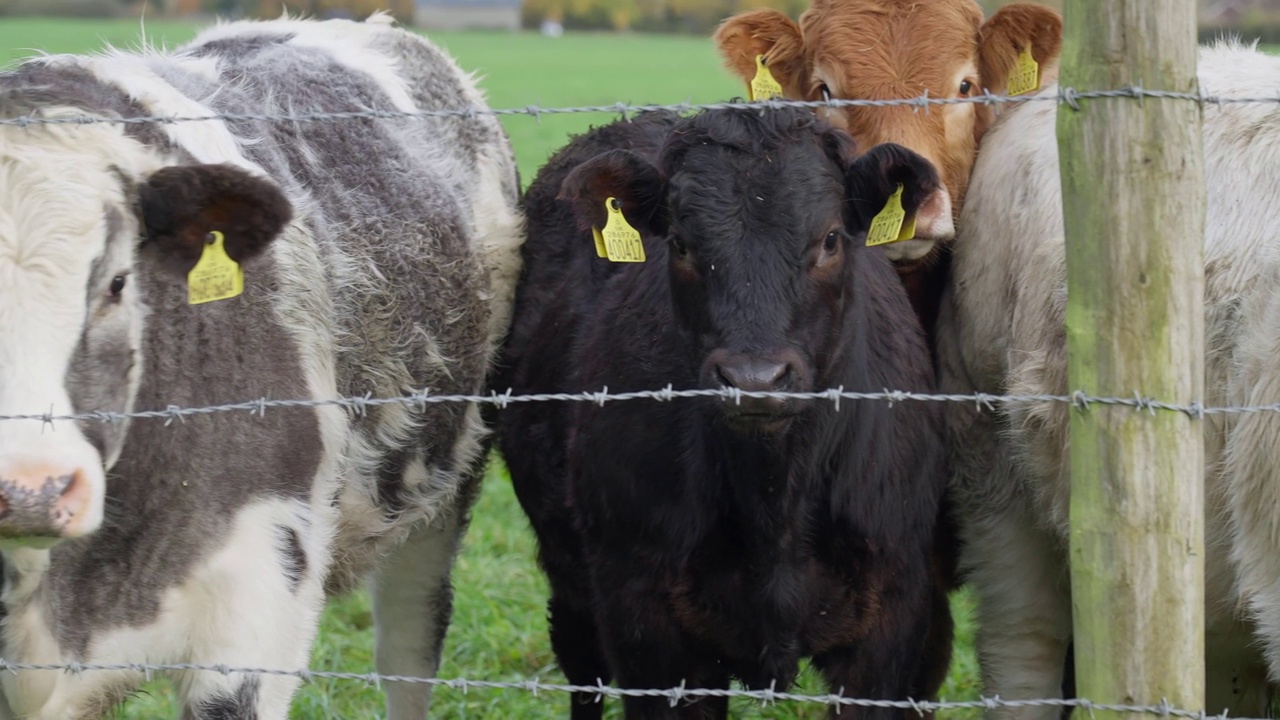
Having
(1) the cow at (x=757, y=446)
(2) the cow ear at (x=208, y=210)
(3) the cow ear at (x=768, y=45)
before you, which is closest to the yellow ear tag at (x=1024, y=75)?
(3) the cow ear at (x=768, y=45)

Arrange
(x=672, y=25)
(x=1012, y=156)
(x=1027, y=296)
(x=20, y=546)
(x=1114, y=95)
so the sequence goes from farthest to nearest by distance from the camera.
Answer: (x=672, y=25) → (x=1012, y=156) → (x=1027, y=296) → (x=20, y=546) → (x=1114, y=95)

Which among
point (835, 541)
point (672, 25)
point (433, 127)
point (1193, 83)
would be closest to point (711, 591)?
point (835, 541)

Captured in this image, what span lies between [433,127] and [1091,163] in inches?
116

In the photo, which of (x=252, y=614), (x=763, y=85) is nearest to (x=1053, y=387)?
(x=763, y=85)

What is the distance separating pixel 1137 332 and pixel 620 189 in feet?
5.28

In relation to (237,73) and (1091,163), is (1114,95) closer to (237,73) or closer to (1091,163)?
(1091,163)

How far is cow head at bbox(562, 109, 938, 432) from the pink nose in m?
1.38

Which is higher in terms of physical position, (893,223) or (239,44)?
(239,44)

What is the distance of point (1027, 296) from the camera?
13.6ft

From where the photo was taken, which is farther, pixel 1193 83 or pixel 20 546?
pixel 20 546

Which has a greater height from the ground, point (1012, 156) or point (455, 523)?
point (1012, 156)

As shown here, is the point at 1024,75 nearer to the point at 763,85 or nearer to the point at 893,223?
the point at 763,85

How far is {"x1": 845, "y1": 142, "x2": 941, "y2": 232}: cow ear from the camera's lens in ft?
12.3

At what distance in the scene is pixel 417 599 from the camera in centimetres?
525
